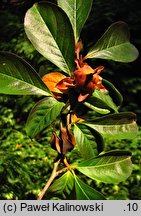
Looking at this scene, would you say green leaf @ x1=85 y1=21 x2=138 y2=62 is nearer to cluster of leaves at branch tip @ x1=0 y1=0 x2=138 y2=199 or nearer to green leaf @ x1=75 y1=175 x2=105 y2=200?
cluster of leaves at branch tip @ x1=0 y1=0 x2=138 y2=199

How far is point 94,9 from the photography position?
295 centimetres

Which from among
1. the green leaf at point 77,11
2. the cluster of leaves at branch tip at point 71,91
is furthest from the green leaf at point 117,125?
the green leaf at point 77,11

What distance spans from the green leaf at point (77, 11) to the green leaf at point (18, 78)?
0.08m

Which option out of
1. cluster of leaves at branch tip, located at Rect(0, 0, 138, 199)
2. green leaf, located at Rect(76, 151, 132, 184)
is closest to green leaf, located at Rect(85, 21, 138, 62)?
cluster of leaves at branch tip, located at Rect(0, 0, 138, 199)

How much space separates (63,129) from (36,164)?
5.30ft

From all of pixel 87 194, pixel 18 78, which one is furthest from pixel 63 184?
pixel 18 78

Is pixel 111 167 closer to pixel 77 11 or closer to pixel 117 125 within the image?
pixel 117 125

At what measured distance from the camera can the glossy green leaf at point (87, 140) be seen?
439 millimetres

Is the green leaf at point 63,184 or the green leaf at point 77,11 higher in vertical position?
the green leaf at point 77,11

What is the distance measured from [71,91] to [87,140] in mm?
74

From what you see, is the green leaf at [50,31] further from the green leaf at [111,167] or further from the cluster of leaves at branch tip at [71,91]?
the green leaf at [111,167]

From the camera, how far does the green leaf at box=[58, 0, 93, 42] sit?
1.49 feet

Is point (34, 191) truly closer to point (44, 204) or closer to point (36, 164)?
point (36, 164)

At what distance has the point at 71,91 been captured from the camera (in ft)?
1.30
